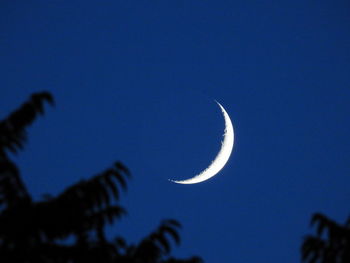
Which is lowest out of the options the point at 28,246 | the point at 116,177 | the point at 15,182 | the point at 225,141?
the point at 28,246

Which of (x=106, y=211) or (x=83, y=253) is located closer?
(x=83, y=253)

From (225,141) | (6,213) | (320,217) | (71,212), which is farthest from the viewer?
(225,141)

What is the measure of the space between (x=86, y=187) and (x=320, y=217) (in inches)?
142

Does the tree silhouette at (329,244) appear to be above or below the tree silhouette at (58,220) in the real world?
above

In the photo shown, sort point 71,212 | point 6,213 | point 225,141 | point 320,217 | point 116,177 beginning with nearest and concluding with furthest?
1. point 6,213
2. point 71,212
3. point 116,177
4. point 320,217
5. point 225,141

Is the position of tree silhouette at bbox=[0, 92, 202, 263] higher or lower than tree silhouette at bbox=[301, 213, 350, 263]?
lower

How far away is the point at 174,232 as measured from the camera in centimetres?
539

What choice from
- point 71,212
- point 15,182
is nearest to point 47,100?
point 15,182

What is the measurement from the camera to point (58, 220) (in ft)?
15.6

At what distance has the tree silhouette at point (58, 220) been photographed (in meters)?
4.52

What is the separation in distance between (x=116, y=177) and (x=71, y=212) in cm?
77

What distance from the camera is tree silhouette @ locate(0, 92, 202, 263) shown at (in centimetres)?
452

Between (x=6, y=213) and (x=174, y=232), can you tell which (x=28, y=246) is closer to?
(x=6, y=213)

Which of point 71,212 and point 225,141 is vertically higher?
point 225,141
